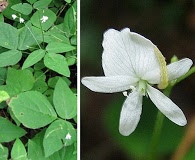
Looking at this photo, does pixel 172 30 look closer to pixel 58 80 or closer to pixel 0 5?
pixel 58 80

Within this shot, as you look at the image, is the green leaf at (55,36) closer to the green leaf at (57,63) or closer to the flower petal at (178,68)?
the green leaf at (57,63)

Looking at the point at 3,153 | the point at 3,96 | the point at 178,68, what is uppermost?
the point at 178,68

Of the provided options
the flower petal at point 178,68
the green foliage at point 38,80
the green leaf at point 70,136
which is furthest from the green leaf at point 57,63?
the flower petal at point 178,68

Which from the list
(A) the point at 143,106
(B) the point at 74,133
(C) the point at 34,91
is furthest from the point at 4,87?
(A) the point at 143,106

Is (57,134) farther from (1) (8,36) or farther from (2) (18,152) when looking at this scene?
(1) (8,36)

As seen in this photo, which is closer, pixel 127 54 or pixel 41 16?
pixel 127 54

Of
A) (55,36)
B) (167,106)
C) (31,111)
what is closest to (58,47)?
(55,36)

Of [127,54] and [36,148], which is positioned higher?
[127,54]
